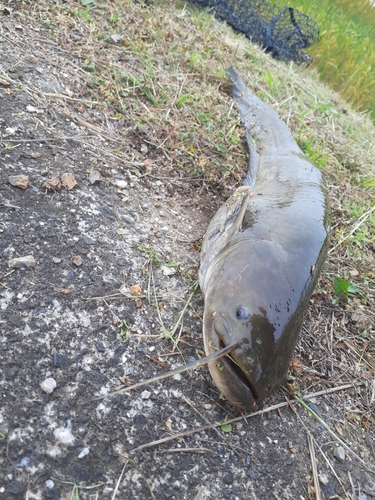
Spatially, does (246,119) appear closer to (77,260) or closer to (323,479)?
(77,260)

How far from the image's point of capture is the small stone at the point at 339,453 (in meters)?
1.89

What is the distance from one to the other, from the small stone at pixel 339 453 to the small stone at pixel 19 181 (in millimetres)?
1996

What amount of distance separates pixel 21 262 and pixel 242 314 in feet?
3.31

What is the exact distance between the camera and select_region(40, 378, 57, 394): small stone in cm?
155

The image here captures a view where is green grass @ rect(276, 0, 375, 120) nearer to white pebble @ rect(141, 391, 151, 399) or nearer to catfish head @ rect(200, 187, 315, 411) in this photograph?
catfish head @ rect(200, 187, 315, 411)

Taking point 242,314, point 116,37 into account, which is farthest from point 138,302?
point 116,37

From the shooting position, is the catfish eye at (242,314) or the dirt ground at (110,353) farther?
the catfish eye at (242,314)

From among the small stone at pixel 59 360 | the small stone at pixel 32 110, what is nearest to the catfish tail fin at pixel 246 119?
the small stone at pixel 32 110

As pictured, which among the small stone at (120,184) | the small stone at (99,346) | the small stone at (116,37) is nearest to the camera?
the small stone at (99,346)

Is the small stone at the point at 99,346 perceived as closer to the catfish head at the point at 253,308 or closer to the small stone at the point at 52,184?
the catfish head at the point at 253,308

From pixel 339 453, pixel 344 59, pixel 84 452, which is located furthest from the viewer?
pixel 344 59

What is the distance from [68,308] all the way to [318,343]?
1389 millimetres

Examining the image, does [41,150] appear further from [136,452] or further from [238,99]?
[238,99]

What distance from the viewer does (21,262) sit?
1834 millimetres
